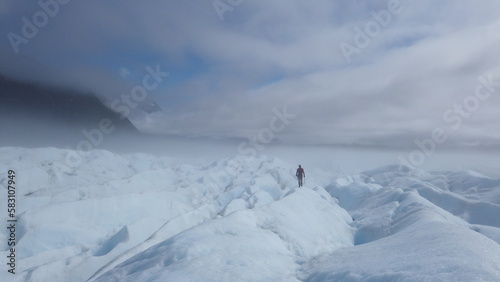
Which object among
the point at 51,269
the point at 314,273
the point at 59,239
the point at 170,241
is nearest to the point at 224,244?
the point at 170,241

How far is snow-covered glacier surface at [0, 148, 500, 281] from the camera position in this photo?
4270 millimetres

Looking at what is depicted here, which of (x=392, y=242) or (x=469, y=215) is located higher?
(x=392, y=242)

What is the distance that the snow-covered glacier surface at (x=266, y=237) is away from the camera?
427 centimetres

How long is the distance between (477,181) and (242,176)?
28289mm

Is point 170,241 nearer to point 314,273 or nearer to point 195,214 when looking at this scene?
point 314,273

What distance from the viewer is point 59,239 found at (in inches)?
629

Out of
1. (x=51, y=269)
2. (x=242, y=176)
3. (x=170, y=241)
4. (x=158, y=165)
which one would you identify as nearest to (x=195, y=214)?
(x=51, y=269)

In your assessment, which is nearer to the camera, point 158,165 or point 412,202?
point 412,202

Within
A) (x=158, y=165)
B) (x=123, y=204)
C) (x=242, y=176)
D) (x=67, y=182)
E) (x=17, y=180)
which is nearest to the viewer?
(x=123, y=204)

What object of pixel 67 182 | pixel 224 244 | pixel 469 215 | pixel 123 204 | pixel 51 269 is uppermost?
pixel 67 182

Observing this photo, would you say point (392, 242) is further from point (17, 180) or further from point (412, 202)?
point (17, 180)

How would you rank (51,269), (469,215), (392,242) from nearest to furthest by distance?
(392,242) < (51,269) < (469,215)

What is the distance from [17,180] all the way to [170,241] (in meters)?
31.9

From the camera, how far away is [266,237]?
5.98 m
